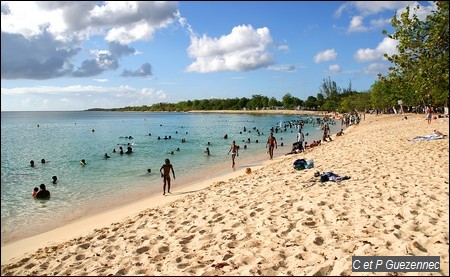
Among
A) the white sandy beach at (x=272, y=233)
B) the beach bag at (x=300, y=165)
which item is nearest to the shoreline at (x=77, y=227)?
the white sandy beach at (x=272, y=233)

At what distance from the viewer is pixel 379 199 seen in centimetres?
852

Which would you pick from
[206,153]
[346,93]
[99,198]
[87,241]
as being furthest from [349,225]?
[346,93]

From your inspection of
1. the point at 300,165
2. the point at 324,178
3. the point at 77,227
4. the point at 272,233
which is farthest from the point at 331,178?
the point at 77,227

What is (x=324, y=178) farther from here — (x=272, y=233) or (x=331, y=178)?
(x=272, y=233)

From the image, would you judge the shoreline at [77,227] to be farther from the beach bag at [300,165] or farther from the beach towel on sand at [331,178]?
the beach towel on sand at [331,178]

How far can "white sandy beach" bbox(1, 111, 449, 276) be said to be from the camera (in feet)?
18.7

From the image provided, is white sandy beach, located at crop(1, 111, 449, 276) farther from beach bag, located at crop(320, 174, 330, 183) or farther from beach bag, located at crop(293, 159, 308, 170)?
beach bag, located at crop(293, 159, 308, 170)

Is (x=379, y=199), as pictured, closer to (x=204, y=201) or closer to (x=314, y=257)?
(x=314, y=257)

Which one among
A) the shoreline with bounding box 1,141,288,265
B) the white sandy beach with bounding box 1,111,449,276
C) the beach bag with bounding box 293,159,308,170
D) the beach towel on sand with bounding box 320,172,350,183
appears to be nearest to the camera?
the white sandy beach with bounding box 1,111,449,276

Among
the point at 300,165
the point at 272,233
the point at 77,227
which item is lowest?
the point at 77,227

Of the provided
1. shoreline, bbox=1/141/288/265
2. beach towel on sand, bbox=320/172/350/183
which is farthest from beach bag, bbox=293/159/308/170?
shoreline, bbox=1/141/288/265

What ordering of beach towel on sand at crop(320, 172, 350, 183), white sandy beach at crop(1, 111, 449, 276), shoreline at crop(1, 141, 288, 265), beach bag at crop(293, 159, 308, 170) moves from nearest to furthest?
white sandy beach at crop(1, 111, 449, 276), shoreline at crop(1, 141, 288, 265), beach towel on sand at crop(320, 172, 350, 183), beach bag at crop(293, 159, 308, 170)

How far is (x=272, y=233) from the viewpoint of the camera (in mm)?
7062

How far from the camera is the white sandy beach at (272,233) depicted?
569cm
